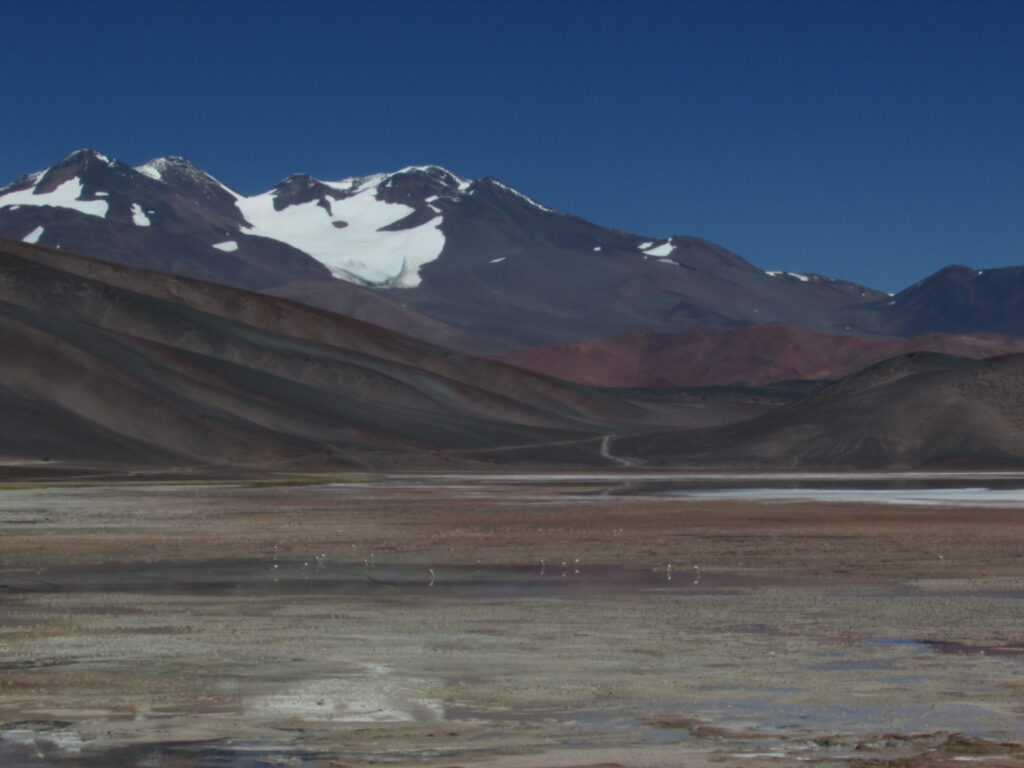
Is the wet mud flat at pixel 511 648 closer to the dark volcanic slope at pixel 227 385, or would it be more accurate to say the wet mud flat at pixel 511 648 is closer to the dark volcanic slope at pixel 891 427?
the dark volcanic slope at pixel 891 427

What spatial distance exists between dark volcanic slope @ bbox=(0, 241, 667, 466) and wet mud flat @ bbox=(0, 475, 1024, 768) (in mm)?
67884

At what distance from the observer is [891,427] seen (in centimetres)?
10456

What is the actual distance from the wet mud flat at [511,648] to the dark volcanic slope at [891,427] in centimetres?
6466

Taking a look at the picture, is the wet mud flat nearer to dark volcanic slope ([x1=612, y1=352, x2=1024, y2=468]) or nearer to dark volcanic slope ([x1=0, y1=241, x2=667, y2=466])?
dark volcanic slope ([x1=612, y1=352, x2=1024, y2=468])

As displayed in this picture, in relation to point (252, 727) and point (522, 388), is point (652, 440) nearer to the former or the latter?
point (522, 388)

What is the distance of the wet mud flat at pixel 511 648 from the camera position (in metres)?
11.7

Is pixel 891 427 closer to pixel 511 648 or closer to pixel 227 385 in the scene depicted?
pixel 227 385

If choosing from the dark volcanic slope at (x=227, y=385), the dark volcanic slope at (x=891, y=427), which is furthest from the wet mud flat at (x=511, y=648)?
the dark volcanic slope at (x=227, y=385)

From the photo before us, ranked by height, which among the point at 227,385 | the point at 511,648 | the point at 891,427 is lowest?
the point at 511,648

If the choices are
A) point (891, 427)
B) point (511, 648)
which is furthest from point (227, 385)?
point (511, 648)

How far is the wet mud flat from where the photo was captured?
11.7 metres

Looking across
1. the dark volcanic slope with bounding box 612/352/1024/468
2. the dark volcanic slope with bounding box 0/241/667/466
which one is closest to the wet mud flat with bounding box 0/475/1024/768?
the dark volcanic slope with bounding box 612/352/1024/468

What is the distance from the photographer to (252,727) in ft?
40.6

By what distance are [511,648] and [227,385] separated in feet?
371
